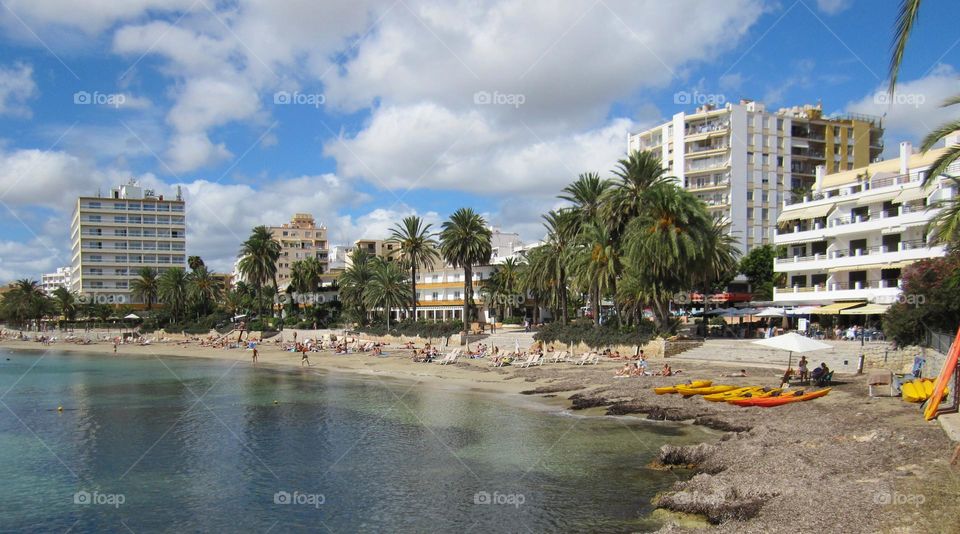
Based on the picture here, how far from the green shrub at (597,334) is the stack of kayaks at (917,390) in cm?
2149

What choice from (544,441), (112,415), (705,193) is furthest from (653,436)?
(705,193)

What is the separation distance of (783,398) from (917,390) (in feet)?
14.8

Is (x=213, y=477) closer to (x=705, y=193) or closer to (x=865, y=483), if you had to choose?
(x=865, y=483)

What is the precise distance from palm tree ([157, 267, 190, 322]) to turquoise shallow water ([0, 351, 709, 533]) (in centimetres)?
6488

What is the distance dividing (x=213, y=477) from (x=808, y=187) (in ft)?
280

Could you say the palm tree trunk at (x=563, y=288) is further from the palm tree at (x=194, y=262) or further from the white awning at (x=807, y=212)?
the palm tree at (x=194, y=262)

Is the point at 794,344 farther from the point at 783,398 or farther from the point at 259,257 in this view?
the point at 259,257

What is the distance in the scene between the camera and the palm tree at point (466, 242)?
65.7 metres

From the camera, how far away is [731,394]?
27.5 metres

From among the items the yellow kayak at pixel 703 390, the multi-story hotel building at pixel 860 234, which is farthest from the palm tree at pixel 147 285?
the yellow kayak at pixel 703 390

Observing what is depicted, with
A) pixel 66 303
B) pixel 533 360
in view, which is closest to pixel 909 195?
pixel 533 360

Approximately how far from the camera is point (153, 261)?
12544 cm

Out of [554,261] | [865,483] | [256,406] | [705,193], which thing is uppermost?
[705,193]

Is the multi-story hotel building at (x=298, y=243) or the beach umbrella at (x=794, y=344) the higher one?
the multi-story hotel building at (x=298, y=243)
